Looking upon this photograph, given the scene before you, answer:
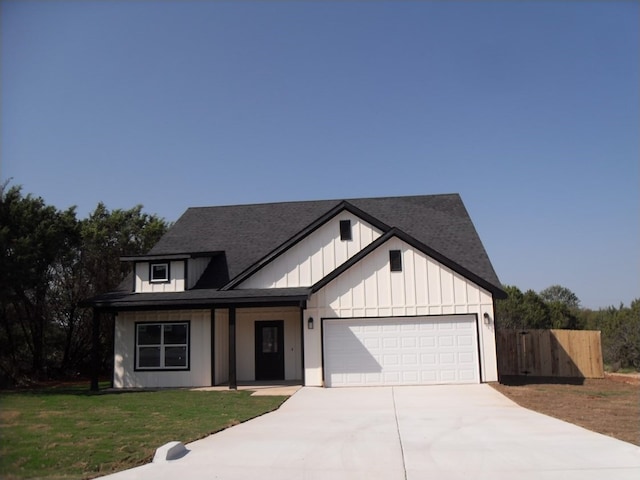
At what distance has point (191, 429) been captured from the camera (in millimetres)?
10391

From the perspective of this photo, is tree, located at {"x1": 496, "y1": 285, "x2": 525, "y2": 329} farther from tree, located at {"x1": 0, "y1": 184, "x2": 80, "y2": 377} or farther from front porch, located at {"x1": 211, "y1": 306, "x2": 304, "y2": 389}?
tree, located at {"x1": 0, "y1": 184, "x2": 80, "y2": 377}

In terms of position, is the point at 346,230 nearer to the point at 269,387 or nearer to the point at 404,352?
the point at 404,352

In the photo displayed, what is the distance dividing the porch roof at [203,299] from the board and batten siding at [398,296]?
1005mm

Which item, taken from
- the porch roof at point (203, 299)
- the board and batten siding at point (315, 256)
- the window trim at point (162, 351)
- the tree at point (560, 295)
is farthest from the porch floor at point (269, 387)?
the tree at point (560, 295)

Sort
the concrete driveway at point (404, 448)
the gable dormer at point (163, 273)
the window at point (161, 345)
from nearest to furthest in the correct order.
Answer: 1. the concrete driveway at point (404, 448)
2. the window at point (161, 345)
3. the gable dormer at point (163, 273)

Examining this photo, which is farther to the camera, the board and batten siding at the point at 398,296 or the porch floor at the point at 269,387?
the board and batten siding at the point at 398,296

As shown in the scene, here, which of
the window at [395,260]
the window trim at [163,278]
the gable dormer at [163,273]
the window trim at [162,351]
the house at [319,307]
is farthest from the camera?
the window trim at [163,278]

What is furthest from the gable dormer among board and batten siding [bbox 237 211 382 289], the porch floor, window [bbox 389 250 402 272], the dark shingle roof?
window [bbox 389 250 402 272]

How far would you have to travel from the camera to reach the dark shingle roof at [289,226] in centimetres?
2095

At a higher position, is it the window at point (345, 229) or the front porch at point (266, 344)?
the window at point (345, 229)

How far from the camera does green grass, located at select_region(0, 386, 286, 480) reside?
7.87 m

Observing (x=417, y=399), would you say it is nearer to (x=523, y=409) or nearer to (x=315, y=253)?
(x=523, y=409)

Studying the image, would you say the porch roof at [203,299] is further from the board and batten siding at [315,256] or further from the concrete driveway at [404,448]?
the concrete driveway at [404,448]

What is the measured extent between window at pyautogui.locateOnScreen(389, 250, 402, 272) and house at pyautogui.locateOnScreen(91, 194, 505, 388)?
3 centimetres
